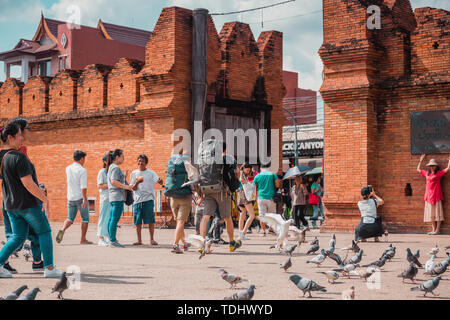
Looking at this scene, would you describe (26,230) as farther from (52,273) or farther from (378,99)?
(378,99)

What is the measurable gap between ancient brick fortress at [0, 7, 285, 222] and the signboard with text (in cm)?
634

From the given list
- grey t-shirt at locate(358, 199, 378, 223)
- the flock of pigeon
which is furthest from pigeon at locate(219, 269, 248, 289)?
grey t-shirt at locate(358, 199, 378, 223)

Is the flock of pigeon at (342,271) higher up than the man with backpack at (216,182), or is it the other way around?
the man with backpack at (216,182)

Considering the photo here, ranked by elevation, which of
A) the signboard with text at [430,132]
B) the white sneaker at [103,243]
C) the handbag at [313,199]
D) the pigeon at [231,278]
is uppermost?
the signboard with text at [430,132]

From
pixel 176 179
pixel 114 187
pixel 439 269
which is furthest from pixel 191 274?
pixel 114 187

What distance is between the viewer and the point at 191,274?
8102 millimetres

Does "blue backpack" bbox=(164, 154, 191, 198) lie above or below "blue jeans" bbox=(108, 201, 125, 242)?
above

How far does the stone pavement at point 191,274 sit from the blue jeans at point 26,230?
12.1 inches

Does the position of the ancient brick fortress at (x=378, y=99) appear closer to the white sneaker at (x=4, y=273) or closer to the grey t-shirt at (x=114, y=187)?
the grey t-shirt at (x=114, y=187)

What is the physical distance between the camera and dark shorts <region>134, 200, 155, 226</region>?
12672 millimetres

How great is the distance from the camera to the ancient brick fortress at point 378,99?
15742 mm

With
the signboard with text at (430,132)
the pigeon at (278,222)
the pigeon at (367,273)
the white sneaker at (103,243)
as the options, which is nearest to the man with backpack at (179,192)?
the pigeon at (278,222)

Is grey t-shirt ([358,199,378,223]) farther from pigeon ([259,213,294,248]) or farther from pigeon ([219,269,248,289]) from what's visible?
pigeon ([219,269,248,289])

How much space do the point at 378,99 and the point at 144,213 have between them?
7.00 meters
